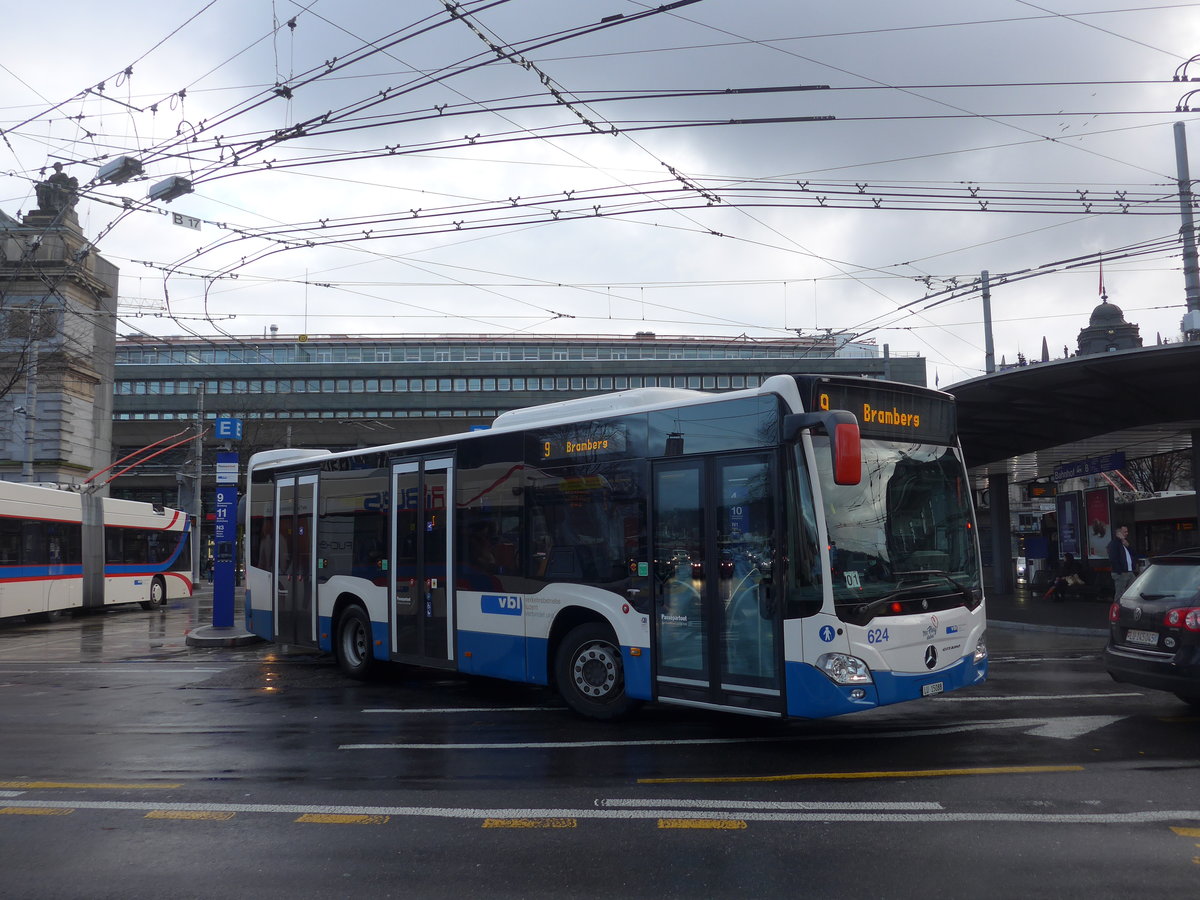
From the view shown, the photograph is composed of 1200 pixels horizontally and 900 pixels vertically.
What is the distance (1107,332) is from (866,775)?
209 feet

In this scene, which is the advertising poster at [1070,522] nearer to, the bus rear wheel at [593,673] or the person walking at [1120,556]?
the person walking at [1120,556]

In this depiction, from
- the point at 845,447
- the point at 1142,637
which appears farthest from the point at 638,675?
the point at 1142,637

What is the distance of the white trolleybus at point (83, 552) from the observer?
73.5 ft

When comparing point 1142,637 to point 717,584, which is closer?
point 717,584

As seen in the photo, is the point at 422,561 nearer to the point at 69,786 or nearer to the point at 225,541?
the point at 69,786

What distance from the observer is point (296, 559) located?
13.7 metres

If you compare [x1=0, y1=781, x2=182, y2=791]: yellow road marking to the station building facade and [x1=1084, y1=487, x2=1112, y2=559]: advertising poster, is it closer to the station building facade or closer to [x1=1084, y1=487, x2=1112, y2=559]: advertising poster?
[x1=1084, y1=487, x2=1112, y2=559]: advertising poster

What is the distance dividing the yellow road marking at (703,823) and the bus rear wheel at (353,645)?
730cm

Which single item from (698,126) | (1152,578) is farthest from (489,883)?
(698,126)

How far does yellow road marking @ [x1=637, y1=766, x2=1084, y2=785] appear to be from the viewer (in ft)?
23.0

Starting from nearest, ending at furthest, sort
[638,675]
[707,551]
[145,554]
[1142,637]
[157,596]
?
[707,551]
[638,675]
[1142,637]
[145,554]
[157,596]

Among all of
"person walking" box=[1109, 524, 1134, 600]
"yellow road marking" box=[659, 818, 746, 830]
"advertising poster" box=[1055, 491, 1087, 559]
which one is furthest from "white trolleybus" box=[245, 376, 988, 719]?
"advertising poster" box=[1055, 491, 1087, 559]

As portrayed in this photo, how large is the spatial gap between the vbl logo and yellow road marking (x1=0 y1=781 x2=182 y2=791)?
376cm

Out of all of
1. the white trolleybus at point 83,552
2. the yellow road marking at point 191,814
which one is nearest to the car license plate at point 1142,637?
the yellow road marking at point 191,814
